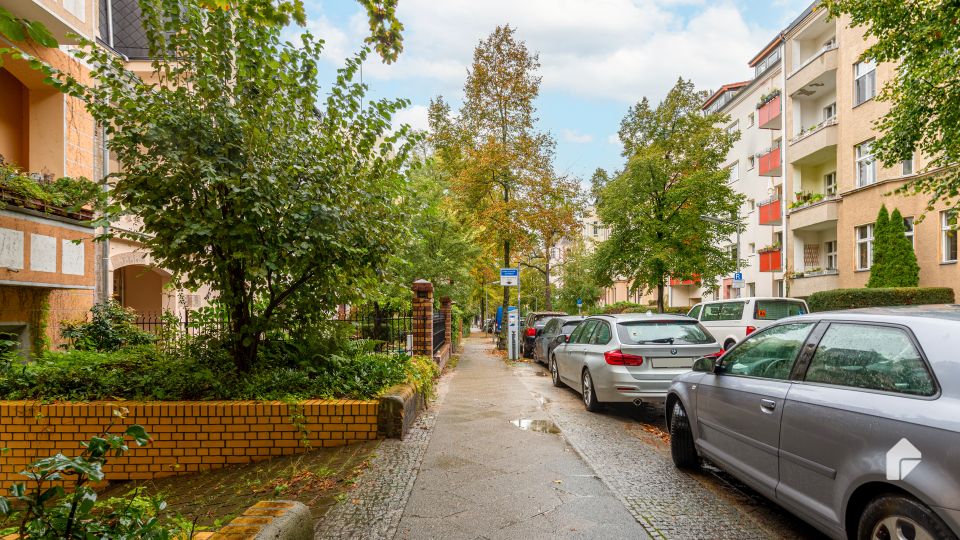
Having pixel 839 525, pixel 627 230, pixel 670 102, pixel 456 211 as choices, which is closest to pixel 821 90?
pixel 670 102

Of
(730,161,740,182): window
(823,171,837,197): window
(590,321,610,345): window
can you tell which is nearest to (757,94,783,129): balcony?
(823,171,837,197): window

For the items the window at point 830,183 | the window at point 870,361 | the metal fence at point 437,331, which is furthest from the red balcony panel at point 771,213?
the window at point 870,361

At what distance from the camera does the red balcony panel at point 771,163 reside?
92.0 ft

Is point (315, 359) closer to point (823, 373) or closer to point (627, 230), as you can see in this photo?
point (823, 373)

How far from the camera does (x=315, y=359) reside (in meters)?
6.73

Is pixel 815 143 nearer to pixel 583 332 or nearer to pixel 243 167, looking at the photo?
pixel 583 332

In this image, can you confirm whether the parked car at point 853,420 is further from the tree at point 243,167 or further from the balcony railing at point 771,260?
the balcony railing at point 771,260

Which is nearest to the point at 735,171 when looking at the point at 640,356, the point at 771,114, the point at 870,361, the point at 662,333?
the point at 771,114

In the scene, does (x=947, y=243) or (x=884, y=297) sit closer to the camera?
(x=884, y=297)

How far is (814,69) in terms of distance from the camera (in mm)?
24688

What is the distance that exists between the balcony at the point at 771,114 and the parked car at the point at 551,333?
19381 mm

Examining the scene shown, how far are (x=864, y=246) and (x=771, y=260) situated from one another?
5504 millimetres

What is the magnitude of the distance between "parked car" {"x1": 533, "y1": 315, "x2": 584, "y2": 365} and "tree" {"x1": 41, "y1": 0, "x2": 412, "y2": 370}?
909 centimetres

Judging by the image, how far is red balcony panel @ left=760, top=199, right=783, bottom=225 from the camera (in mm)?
27375
